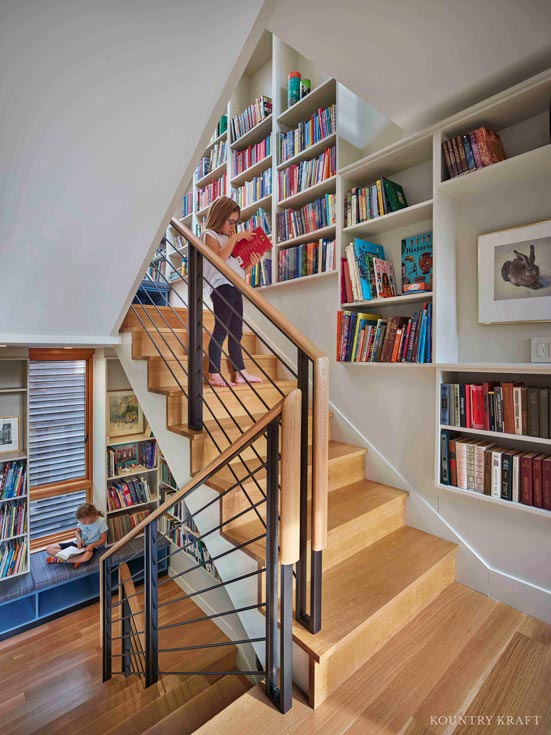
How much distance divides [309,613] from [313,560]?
27 centimetres

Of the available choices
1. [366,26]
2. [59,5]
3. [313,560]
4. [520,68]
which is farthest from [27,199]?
[520,68]

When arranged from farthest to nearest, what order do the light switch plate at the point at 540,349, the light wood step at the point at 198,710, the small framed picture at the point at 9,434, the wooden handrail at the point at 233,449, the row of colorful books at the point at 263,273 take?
1. the small framed picture at the point at 9,434
2. the row of colorful books at the point at 263,273
3. the light switch plate at the point at 540,349
4. the light wood step at the point at 198,710
5. the wooden handrail at the point at 233,449

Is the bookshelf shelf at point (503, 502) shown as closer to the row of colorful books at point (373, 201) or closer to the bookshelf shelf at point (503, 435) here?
the bookshelf shelf at point (503, 435)

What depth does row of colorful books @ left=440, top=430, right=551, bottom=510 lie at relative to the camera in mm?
1609

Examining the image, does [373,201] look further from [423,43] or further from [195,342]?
[195,342]

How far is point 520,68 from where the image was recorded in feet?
5.32

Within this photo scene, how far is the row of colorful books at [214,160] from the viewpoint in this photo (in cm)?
362

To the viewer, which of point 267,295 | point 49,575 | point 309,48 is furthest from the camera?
point 49,575

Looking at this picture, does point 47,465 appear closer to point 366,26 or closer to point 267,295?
point 267,295

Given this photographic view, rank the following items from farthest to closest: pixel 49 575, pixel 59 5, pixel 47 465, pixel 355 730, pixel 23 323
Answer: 1. pixel 47 465
2. pixel 49 575
3. pixel 23 323
4. pixel 355 730
5. pixel 59 5

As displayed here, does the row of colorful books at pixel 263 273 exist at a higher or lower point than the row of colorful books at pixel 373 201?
lower

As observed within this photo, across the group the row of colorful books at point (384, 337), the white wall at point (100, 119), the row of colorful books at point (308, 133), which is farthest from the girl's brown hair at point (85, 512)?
the row of colorful books at point (308, 133)

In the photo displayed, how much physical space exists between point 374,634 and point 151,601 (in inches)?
40.7

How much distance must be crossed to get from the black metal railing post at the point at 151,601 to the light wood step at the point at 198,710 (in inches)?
13.8
